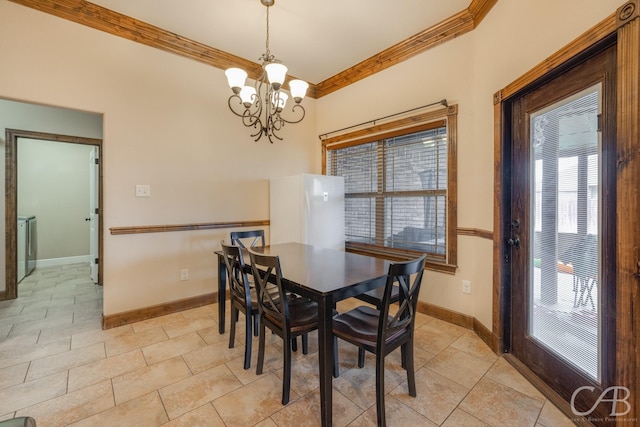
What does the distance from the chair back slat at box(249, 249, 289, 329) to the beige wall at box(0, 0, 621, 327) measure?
1627 millimetres

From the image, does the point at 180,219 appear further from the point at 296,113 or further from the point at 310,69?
the point at 310,69

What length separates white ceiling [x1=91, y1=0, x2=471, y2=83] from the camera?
95.0 inches

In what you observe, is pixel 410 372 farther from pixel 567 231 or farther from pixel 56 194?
pixel 56 194

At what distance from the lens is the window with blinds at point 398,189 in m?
2.85

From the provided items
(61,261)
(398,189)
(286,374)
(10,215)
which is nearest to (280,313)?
(286,374)

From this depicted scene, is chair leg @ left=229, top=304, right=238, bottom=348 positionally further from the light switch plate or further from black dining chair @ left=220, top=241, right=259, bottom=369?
the light switch plate

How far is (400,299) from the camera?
1699 mm

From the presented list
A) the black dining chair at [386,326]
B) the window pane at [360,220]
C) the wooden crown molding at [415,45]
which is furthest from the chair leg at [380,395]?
the wooden crown molding at [415,45]

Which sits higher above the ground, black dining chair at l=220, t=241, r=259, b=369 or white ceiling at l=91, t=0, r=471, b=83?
white ceiling at l=91, t=0, r=471, b=83

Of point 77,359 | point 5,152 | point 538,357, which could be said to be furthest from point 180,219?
point 538,357

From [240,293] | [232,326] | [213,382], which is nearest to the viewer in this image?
[213,382]

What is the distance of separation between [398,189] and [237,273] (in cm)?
202

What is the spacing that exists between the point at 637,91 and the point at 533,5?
3.35 ft
